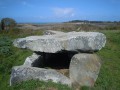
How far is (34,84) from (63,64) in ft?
12.7

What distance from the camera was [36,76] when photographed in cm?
1148

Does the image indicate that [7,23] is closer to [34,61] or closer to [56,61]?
[56,61]

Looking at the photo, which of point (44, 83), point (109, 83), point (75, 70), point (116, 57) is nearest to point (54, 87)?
point (44, 83)

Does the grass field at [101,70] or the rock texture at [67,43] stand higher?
the rock texture at [67,43]

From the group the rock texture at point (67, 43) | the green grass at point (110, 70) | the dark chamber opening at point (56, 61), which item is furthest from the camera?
the dark chamber opening at point (56, 61)

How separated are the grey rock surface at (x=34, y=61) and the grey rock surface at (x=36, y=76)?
1897 mm

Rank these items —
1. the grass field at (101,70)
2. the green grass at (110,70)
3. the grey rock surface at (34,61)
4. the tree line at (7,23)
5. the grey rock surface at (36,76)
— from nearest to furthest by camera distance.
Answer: the grass field at (101,70), the grey rock surface at (36,76), the green grass at (110,70), the grey rock surface at (34,61), the tree line at (7,23)

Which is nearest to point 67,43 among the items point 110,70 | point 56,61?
point 56,61

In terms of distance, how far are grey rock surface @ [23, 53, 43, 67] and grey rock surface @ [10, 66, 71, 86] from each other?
190 cm

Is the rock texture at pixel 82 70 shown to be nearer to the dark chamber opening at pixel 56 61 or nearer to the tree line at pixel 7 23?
the dark chamber opening at pixel 56 61

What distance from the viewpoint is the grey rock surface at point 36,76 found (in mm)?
11492

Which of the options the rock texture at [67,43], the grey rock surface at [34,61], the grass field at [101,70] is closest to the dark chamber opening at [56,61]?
the grey rock surface at [34,61]

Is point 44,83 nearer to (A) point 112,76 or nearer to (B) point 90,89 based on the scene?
(B) point 90,89

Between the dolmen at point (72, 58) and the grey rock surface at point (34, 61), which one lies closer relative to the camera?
the dolmen at point (72, 58)
